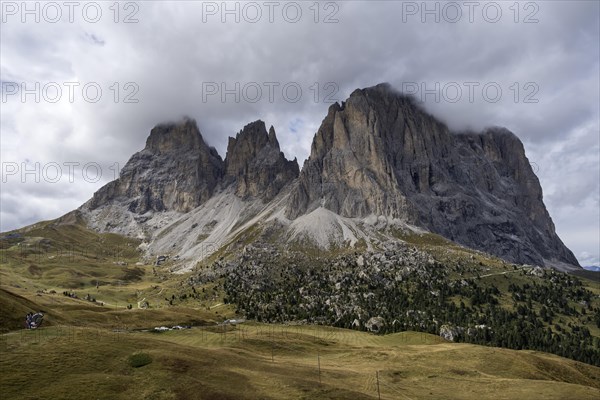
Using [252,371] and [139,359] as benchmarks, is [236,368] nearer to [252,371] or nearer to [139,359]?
[252,371]

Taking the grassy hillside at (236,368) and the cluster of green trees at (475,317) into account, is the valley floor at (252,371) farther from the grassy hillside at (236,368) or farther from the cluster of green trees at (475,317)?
the cluster of green trees at (475,317)

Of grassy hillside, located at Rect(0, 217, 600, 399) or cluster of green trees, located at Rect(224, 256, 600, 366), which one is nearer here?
grassy hillside, located at Rect(0, 217, 600, 399)

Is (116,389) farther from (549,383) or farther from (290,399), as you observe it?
(549,383)

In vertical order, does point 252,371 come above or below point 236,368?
below

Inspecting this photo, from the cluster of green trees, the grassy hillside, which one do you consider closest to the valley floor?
the grassy hillside

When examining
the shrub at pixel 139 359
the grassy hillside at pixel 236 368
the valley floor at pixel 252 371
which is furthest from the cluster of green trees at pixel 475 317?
the shrub at pixel 139 359

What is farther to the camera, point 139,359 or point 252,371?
point 252,371

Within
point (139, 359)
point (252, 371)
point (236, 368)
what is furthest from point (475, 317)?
point (139, 359)

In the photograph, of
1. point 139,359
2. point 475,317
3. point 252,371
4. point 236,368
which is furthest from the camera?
point 475,317

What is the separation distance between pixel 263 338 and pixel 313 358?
15738 millimetres

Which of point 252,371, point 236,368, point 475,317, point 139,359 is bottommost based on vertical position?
point 475,317

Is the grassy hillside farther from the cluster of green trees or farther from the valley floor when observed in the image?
the cluster of green trees

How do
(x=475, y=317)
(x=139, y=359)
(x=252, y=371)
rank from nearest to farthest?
(x=139, y=359) → (x=252, y=371) → (x=475, y=317)

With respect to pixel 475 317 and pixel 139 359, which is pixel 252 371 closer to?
pixel 139 359
